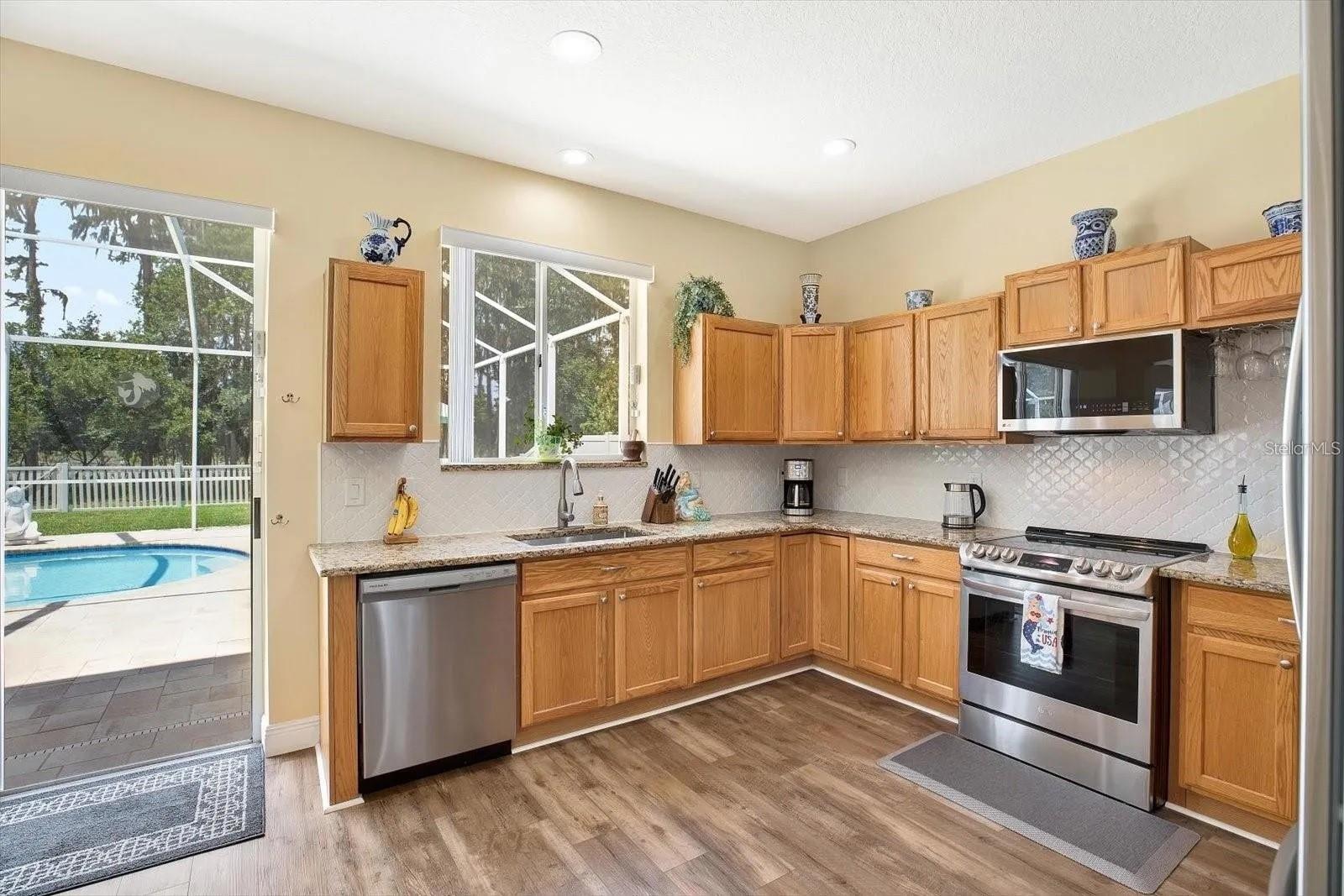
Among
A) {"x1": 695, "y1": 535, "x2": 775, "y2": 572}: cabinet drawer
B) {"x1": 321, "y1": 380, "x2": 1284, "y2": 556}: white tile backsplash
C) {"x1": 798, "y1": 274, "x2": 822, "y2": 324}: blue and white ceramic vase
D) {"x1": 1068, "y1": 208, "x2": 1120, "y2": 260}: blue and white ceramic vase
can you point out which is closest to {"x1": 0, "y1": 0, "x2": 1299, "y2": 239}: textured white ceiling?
{"x1": 1068, "y1": 208, "x2": 1120, "y2": 260}: blue and white ceramic vase

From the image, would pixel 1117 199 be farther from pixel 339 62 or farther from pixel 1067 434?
pixel 339 62

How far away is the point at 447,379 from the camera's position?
11.4ft

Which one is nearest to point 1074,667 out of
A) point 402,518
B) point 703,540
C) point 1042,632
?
point 1042,632

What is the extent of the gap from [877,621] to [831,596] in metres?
0.36

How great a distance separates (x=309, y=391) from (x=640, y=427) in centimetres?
187

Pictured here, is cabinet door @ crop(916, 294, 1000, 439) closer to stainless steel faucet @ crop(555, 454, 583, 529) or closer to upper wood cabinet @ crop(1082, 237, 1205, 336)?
upper wood cabinet @ crop(1082, 237, 1205, 336)

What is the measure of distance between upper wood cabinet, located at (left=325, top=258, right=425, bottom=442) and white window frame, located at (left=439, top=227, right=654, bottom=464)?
0.48 meters

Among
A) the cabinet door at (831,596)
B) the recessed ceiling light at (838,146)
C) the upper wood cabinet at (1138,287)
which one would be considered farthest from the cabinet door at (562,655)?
the upper wood cabinet at (1138,287)

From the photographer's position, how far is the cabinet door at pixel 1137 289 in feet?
8.77

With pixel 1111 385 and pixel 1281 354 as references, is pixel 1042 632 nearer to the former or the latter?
pixel 1111 385

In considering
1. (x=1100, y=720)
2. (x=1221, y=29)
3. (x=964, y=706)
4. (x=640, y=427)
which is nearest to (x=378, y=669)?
(x=640, y=427)

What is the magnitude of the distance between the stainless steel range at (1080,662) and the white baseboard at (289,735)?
3122 mm

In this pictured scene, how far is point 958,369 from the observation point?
11.6 feet

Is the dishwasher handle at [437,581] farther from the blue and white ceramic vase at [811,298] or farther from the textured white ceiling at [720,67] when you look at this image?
the blue and white ceramic vase at [811,298]
